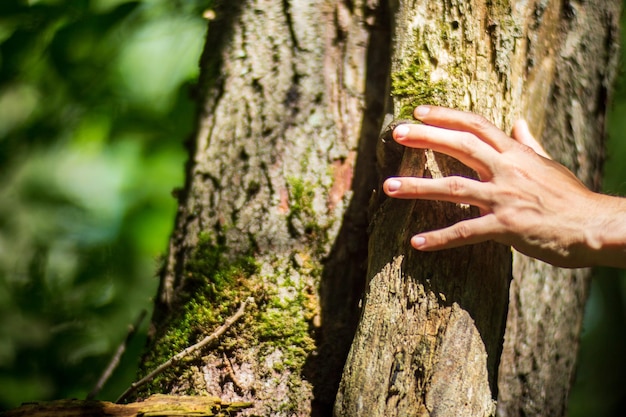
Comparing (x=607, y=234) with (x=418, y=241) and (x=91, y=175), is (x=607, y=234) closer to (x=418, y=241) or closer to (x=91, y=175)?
(x=418, y=241)

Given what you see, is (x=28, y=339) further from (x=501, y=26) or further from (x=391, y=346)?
(x=501, y=26)

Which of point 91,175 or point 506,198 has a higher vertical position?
point 506,198

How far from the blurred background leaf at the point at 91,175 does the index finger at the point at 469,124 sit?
1618mm

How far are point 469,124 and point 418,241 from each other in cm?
31

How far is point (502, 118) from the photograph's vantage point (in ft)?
4.68

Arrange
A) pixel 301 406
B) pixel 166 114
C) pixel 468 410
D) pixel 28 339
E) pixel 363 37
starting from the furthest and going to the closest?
pixel 166 114, pixel 28 339, pixel 363 37, pixel 301 406, pixel 468 410

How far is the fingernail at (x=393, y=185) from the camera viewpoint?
129 centimetres

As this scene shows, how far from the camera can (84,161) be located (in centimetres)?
396

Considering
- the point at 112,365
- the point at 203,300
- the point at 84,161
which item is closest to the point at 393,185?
the point at 203,300

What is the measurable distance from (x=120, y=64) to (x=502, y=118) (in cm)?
268

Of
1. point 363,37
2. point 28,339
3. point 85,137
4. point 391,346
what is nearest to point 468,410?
point 391,346

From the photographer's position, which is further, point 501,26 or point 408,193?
point 501,26

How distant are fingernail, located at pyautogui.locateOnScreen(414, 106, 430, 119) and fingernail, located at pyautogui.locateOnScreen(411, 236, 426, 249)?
11.8 inches

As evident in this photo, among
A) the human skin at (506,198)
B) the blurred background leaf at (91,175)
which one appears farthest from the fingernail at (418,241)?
the blurred background leaf at (91,175)
